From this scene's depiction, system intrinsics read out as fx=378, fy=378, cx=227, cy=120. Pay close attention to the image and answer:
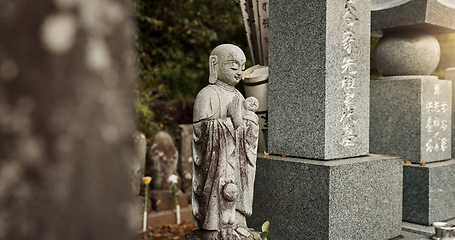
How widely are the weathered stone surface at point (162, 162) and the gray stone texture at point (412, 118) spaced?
326 centimetres

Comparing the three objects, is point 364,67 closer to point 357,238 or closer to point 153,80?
point 357,238

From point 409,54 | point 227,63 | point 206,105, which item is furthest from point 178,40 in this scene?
point 206,105

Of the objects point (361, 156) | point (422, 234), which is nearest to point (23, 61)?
point (361, 156)

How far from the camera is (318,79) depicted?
3.30 m

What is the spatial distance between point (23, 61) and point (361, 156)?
3.53 meters

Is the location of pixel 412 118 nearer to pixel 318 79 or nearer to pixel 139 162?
pixel 318 79

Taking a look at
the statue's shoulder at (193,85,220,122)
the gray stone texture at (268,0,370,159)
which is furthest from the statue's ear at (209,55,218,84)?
the gray stone texture at (268,0,370,159)

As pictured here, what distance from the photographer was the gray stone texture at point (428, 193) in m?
4.05

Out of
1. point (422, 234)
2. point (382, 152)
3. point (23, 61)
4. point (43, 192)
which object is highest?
point (23, 61)

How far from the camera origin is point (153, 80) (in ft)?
29.3

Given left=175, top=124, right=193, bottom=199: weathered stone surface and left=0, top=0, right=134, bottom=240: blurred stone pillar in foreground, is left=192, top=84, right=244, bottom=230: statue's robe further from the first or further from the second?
left=175, top=124, right=193, bottom=199: weathered stone surface

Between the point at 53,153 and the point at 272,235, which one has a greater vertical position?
the point at 53,153

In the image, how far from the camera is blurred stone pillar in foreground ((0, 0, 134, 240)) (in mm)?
441

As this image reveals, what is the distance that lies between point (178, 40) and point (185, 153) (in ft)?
12.3
